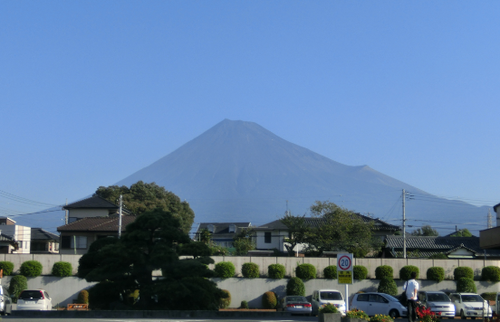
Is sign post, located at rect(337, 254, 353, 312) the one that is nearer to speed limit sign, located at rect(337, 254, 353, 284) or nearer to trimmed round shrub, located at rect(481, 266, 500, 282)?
speed limit sign, located at rect(337, 254, 353, 284)

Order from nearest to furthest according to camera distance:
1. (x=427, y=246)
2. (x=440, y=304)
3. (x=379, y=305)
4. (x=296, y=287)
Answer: (x=379, y=305)
(x=440, y=304)
(x=296, y=287)
(x=427, y=246)

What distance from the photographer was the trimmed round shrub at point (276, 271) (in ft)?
126

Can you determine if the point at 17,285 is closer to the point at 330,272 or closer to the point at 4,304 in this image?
the point at 4,304

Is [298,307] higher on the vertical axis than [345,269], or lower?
lower

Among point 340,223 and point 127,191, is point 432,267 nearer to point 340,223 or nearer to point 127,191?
point 340,223

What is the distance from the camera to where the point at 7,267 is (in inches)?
1457

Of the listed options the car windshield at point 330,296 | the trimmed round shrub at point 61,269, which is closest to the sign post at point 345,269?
the car windshield at point 330,296

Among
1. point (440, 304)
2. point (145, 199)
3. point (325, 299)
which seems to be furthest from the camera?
point (145, 199)

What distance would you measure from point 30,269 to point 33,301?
10066mm

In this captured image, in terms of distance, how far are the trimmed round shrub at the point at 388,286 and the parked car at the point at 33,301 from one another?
69.5ft

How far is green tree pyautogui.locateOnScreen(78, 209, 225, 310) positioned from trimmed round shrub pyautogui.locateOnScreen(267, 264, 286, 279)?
505 inches

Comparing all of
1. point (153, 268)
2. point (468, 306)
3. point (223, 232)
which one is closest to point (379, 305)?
point (468, 306)

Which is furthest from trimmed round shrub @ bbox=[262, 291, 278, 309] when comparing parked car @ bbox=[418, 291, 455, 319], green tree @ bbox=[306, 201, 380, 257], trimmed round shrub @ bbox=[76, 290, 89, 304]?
green tree @ bbox=[306, 201, 380, 257]

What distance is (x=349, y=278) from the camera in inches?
762
